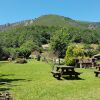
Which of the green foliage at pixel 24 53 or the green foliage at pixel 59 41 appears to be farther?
the green foliage at pixel 24 53

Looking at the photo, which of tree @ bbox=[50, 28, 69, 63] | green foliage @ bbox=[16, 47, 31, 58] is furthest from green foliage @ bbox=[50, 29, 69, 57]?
green foliage @ bbox=[16, 47, 31, 58]

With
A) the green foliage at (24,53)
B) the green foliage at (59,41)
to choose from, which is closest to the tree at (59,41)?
the green foliage at (59,41)

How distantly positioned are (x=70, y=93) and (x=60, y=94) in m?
0.83

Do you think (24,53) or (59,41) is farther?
(24,53)

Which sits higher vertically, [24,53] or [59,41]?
[59,41]

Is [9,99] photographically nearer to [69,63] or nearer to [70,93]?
[70,93]

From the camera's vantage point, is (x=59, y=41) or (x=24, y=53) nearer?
(x=59, y=41)

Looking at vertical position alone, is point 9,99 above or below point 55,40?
below

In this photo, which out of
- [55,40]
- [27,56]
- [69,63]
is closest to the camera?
[69,63]

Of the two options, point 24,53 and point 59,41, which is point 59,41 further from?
point 24,53

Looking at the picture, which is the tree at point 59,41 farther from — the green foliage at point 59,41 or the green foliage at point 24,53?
the green foliage at point 24,53

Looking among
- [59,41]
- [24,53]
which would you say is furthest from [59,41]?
[24,53]

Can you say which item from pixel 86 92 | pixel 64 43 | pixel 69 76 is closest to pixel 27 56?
pixel 64 43

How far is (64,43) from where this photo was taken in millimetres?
91500
